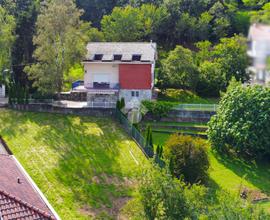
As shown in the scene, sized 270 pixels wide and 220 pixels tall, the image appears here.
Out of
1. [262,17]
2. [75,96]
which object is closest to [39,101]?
[75,96]

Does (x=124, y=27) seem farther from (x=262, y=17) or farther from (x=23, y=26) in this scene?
(x=262, y=17)

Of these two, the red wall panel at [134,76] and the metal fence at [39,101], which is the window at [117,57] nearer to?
the red wall panel at [134,76]

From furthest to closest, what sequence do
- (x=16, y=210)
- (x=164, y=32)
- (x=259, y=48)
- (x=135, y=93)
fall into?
(x=164, y=32)
(x=135, y=93)
(x=16, y=210)
(x=259, y=48)

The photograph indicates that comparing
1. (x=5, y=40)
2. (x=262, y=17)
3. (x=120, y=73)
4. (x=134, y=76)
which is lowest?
(x=134, y=76)

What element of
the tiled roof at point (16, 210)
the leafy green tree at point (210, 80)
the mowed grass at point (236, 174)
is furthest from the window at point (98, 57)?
the tiled roof at point (16, 210)

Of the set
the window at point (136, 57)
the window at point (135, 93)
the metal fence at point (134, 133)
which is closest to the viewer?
the metal fence at point (134, 133)

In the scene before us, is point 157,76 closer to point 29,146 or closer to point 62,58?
point 62,58
